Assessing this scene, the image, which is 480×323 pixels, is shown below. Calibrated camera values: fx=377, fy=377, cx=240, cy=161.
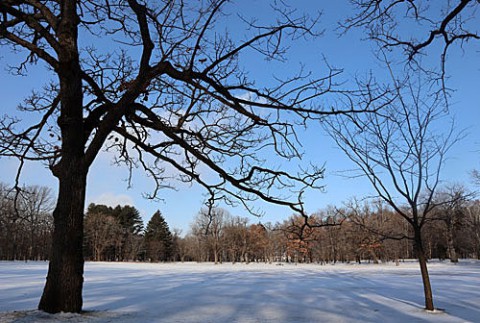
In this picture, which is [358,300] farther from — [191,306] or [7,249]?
[7,249]

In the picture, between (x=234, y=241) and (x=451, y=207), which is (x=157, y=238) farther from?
(x=451, y=207)

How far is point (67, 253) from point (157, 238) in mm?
71332

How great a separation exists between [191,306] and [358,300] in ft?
17.0

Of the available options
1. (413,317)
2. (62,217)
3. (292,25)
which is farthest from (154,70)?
(413,317)

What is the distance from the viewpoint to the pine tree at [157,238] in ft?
242

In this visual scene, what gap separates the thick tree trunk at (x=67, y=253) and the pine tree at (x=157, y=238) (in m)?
69.2

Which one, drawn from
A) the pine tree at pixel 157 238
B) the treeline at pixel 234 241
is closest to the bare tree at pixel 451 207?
the treeline at pixel 234 241

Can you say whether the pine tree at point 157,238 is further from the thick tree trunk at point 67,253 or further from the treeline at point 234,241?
the thick tree trunk at point 67,253

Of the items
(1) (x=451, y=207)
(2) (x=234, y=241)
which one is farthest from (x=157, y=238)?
(1) (x=451, y=207)

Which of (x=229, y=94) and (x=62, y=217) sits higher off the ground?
(x=229, y=94)

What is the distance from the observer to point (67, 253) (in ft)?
21.0

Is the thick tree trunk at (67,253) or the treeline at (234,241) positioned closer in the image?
the thick tree trunk at (67,253)

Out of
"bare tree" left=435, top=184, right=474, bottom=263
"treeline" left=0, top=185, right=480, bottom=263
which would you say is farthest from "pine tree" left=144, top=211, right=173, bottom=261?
"bare tree" left=435, top=184, right=474, bottom=263

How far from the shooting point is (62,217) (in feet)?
21.4
